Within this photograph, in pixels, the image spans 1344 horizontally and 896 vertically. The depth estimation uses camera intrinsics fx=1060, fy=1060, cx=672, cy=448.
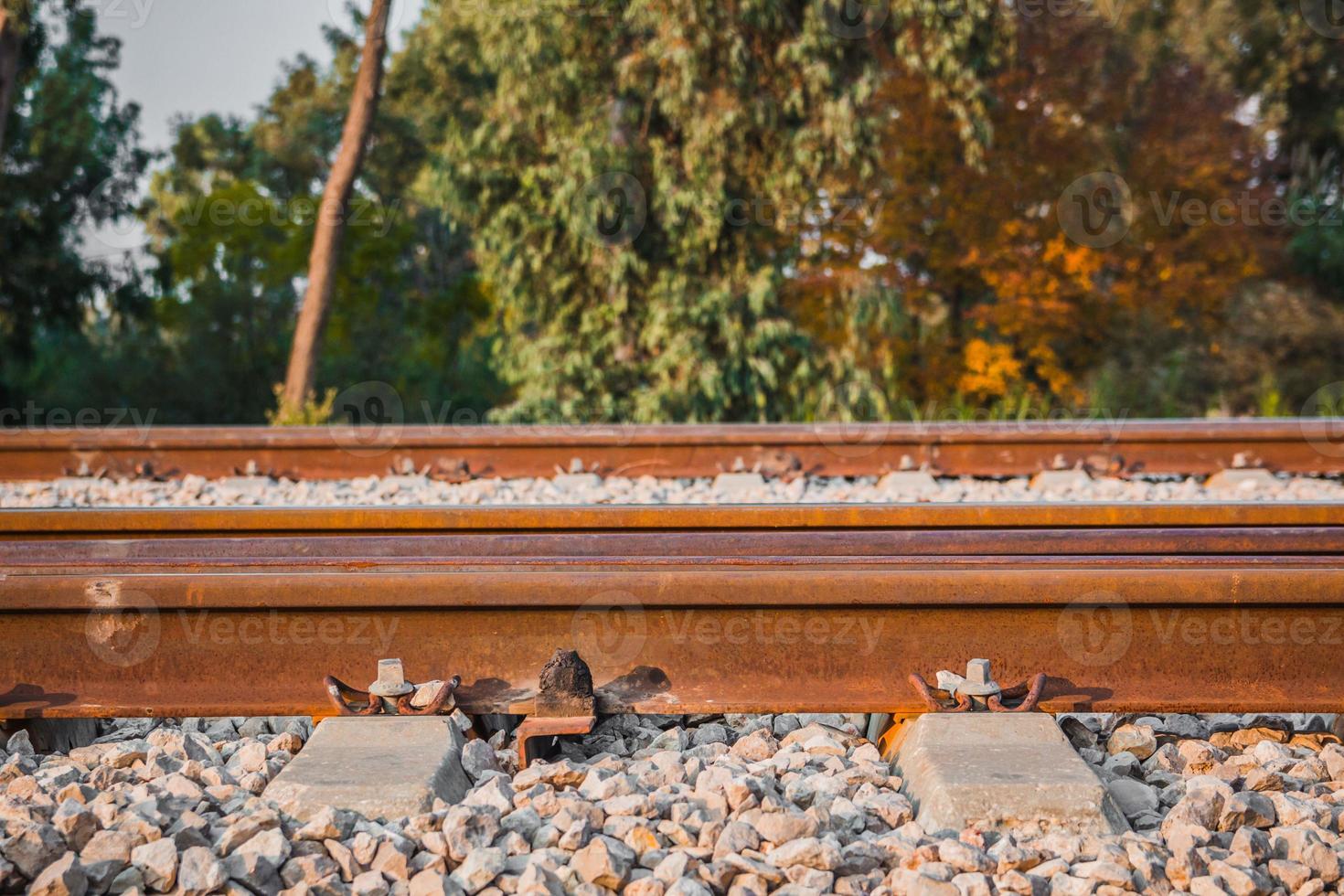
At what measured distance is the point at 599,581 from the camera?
263 centimetres

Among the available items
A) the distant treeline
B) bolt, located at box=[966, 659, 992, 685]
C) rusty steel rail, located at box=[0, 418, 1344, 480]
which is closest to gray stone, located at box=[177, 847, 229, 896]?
bolt, located at box=[966, 659, 992, 685]

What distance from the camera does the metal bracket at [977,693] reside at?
2461 millimetres

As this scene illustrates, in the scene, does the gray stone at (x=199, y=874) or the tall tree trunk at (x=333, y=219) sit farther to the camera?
the tall tree trunk at (x=333, y=219)

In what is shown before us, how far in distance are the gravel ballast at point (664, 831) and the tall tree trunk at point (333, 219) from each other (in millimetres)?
11326

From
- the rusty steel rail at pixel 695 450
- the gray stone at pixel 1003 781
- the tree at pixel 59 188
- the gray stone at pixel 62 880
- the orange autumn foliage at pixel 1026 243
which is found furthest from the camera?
the tree at pixel 59 188

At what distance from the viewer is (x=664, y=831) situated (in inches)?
81.6

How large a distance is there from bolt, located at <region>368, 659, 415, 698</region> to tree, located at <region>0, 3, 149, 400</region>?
51.2ft

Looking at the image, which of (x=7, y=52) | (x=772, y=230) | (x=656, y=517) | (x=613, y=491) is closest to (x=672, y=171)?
(x=772, y=230)

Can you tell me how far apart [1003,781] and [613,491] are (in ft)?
13.0

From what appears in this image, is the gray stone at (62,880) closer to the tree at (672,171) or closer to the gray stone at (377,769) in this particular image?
the gray stone at (377,769)

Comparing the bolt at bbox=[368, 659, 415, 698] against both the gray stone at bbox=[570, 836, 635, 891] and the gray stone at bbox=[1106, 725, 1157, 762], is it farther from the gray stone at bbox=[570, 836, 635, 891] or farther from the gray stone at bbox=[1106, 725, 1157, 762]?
the gray stone at bbox=[1106, 725, 1157, 762]

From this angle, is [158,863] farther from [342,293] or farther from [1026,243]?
[342,293]

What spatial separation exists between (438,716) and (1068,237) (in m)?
13.6

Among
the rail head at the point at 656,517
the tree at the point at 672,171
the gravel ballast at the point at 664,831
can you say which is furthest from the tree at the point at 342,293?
the gravel ballast at the point at 664,831
